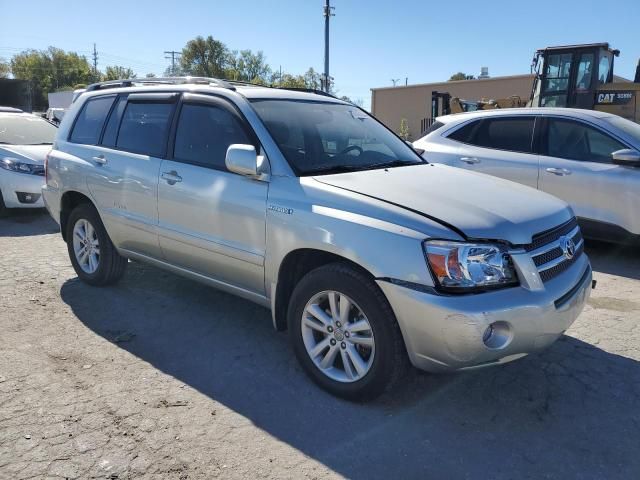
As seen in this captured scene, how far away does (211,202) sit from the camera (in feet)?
11.9

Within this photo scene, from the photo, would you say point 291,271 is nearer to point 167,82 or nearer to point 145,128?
point 145,128

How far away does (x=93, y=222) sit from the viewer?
480cm

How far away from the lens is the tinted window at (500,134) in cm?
652

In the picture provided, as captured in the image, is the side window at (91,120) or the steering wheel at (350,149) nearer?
the steering wheel at (350,149)

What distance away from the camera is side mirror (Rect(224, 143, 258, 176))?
10.8 ft

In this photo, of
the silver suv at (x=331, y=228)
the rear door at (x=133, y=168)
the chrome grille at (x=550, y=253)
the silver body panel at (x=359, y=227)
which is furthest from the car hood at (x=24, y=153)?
the chrome grille at (x=550, y=253)

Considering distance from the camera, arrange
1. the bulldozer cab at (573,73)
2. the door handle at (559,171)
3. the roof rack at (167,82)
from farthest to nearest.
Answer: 1. the bulldozer cab at (573,73)
2. the door handle at (559,171)
3. the roof rack at (167,82)

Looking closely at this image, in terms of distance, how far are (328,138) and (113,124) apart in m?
2.02

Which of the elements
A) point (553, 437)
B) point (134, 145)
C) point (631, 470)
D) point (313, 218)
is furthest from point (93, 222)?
point (631, 470)

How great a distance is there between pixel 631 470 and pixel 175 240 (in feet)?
10.3

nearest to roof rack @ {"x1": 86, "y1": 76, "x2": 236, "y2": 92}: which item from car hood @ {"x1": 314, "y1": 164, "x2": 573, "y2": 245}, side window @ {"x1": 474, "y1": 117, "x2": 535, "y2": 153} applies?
car hood @ {"x1": 314, "y1": 164, "x2": 573, "y2": 245}

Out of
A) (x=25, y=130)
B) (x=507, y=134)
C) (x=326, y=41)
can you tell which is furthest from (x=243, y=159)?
(x=326, y=41)

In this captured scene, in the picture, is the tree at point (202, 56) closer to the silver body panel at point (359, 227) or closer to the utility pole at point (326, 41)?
the utility pole at point (326, 41)

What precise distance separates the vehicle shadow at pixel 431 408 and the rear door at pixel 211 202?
0.56 meters
